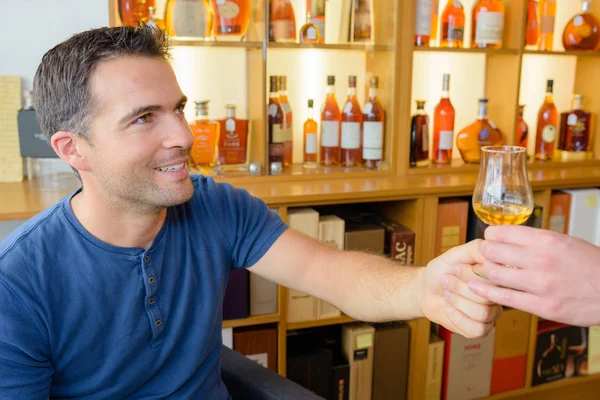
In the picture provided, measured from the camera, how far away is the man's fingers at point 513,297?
A: 83 cm

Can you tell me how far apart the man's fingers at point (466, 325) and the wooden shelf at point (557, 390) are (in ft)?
4.69

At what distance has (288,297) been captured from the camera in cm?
197

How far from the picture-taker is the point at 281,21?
6.74ft

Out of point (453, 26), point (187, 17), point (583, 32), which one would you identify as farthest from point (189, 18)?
point (583, 32)

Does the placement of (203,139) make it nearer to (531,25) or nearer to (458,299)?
(458,299)

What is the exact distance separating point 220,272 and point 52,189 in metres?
0.88

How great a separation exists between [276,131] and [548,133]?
3.80 feet

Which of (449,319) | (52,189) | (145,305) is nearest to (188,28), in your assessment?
(52,189)

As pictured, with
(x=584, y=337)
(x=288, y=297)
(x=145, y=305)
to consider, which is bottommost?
(x=584, y=337)

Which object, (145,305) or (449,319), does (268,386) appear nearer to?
(145,305)

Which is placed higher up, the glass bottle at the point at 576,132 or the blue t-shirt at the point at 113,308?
the glass bottle at the point at 576,132

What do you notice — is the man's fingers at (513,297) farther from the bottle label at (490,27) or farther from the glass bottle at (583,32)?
the glass bottle at (583,32)

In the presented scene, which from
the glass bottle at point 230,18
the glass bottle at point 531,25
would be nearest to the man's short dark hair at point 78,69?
the glass bottle at point 230,18

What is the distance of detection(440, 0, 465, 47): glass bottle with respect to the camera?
2.26m
